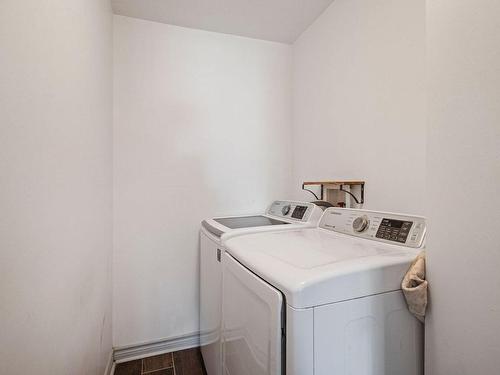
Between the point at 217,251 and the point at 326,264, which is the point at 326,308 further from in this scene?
the point at 217,251

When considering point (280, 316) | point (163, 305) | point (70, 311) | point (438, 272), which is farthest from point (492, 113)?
point (163, 305)

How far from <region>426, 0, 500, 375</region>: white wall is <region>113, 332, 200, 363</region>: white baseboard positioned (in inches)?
62.2

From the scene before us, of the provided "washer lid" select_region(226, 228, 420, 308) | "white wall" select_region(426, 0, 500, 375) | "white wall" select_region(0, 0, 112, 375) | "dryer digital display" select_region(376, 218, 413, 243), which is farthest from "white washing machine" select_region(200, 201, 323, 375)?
"white wall" select_region(426, 0, 500, 375)

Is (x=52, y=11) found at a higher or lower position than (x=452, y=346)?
higher

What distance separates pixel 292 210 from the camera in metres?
1.66

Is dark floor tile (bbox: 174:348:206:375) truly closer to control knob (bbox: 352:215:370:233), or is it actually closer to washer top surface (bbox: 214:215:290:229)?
washer top surface (bbox: 214:215:290:229)

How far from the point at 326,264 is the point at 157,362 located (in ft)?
5.29

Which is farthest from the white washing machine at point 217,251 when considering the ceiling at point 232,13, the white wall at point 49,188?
the ceiling at point 232,13

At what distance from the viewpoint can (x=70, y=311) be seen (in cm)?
85

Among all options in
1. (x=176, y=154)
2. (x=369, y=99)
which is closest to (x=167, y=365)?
(x=176, y=154)

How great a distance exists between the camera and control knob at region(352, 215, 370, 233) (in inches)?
43.0

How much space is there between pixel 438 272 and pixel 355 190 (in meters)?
0.79

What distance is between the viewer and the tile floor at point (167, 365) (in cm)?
158

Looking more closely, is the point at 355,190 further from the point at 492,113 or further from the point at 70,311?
the point at 70,311
